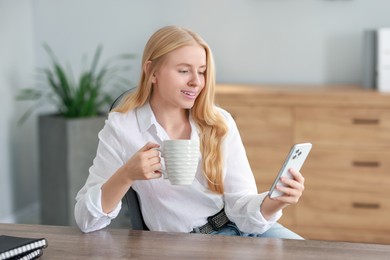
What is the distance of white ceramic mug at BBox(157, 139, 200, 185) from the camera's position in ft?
5.69

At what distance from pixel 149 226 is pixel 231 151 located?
33 centimetres

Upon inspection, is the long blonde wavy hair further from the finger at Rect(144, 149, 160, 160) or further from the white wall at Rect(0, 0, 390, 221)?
the white wall at Rect(0, 0, 390, 221)

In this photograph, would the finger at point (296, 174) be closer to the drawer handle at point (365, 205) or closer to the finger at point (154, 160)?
the finger at point (154, 160)

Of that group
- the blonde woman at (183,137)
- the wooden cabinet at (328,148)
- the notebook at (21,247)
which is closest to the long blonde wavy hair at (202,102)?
the blonde woman at (183,137)

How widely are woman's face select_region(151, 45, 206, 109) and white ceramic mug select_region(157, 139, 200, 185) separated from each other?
1.28 feet

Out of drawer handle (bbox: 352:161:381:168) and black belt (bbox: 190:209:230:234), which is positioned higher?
black belt (bbox: 190:209:230:234)

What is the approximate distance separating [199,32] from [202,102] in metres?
2.27

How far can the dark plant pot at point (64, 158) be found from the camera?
4.14 m

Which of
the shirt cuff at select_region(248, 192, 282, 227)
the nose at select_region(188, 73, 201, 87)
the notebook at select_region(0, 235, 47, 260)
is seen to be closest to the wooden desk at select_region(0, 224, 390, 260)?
the notebook at select_region(0, 235, 47, 260)

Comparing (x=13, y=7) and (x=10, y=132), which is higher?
(x=13, y=7)

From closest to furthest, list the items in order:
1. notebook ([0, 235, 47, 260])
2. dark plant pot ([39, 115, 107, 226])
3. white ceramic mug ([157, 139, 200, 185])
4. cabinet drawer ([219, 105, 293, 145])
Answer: notebook ([0, 235, 47, 260])
white ceramic mug ([157, 139, 200, 185])
cabinet drawer ([219, 105, 293, 145])
dark plant pot ([39, 115, 107, 226])

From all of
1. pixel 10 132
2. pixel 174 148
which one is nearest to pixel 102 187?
pixel 174 148

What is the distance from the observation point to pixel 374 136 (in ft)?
12.5

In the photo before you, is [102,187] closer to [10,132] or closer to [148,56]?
[148,56]
